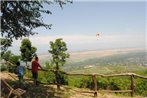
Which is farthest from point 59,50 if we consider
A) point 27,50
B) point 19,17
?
point 19,17

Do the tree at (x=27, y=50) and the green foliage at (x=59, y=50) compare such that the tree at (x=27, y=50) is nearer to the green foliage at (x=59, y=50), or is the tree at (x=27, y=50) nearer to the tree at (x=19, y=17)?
the green foliage at (x=59, y=50)

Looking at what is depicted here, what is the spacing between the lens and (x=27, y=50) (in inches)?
2457

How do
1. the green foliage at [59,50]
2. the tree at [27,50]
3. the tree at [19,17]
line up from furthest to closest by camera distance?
the green foliage at [59,50]
the tree at [27,50]
the tree at [19,17]

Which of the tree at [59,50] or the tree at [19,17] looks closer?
the tree at [19,17]

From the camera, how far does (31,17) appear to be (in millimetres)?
Answer: 20000

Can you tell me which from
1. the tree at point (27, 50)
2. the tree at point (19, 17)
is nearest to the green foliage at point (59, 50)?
the tree at point (27, 50)

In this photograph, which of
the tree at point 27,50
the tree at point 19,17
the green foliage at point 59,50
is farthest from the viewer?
the green foliage at point 59,50

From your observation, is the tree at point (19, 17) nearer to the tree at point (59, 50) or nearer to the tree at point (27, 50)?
the tree at point (27, 50)

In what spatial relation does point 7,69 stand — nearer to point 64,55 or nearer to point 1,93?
point 1,93

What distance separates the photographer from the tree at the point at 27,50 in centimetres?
6165

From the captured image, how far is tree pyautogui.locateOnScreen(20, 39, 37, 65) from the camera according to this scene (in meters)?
61.7

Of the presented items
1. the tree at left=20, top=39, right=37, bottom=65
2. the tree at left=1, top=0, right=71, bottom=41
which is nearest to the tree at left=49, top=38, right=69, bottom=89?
the tree at left=20, top=39, right=37, bottom=65

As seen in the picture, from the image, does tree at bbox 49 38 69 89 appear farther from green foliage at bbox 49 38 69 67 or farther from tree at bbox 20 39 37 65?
tree at bbox 20 39 37 65

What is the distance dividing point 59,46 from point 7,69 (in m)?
59.9
